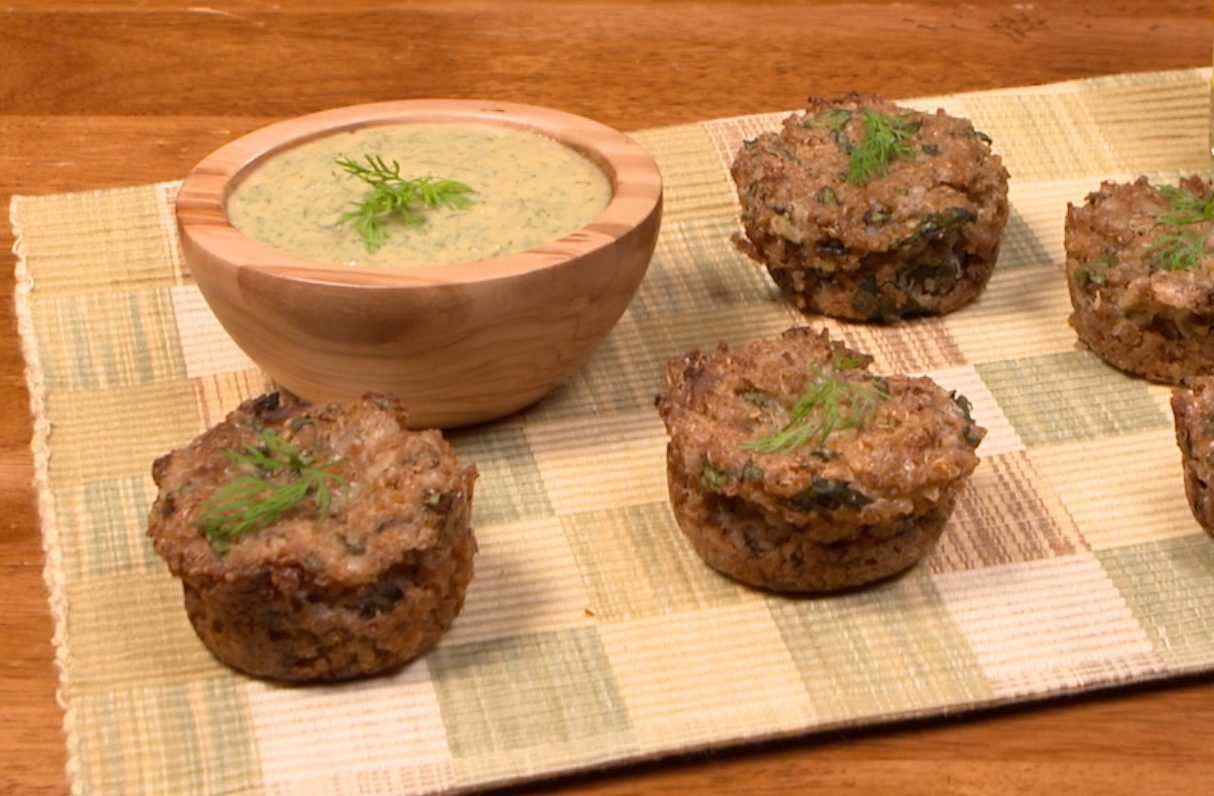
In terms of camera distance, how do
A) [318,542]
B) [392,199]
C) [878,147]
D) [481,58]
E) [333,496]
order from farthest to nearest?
[481,58]
[878,147]
[392,199]
[333,496]
[318,542]

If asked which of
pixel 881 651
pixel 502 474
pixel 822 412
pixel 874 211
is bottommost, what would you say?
pixel 502 474

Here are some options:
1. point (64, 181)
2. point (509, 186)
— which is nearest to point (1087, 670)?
point (509, 186)

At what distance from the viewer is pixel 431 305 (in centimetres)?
372

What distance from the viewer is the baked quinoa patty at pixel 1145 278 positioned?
407 cm

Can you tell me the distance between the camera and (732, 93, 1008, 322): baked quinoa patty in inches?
167

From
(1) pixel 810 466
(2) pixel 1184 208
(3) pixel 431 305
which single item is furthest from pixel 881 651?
(2) pixel 1184 208

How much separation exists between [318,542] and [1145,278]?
1753 mm

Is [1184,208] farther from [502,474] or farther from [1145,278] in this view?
[502,474]

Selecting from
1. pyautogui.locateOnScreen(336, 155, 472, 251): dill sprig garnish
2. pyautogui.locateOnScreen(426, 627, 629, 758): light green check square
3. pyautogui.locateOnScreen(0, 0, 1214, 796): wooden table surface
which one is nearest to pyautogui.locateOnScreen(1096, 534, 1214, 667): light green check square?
pyautogui.locateOnScreen(426, 627, 629, 758): light green check square

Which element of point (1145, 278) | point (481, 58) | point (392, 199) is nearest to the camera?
point (392, 199)

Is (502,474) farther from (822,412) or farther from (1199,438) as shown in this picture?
(1199,438)

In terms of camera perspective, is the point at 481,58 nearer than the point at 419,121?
No

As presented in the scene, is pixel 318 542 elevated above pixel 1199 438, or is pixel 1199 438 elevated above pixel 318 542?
pixel 1199 438

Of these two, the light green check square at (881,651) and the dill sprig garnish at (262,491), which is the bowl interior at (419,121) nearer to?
the dill sprig garnish at (262,491)
